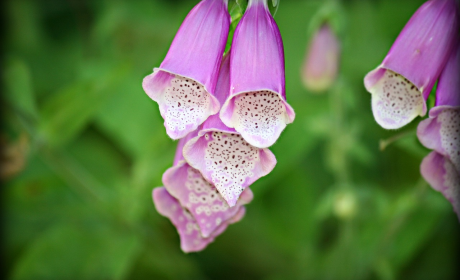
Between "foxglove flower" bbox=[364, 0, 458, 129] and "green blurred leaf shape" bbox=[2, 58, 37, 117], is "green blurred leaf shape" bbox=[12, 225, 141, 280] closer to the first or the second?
"green blurred leaf shape" bbox=[2, 58, 37, 117]

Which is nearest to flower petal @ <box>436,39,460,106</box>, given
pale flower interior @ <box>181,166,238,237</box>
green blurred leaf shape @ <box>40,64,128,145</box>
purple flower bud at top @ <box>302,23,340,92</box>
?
pale flower interior @ <box>181,166,238,237</box>

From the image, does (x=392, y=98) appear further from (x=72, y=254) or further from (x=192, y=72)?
(x=72, y=254)

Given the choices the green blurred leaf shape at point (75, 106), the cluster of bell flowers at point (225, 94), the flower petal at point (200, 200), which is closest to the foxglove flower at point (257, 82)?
the cluster of bell flowers at point (225, 94)

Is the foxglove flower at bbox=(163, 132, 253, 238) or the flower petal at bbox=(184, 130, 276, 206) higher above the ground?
the flower petal at bbox=(184, 130, 276, 206)

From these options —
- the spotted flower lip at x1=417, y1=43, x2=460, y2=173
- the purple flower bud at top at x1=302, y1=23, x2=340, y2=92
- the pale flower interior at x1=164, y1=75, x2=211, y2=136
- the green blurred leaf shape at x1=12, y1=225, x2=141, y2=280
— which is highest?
the pale flower interior at x1=164, y1=75, x2=211, y2=136

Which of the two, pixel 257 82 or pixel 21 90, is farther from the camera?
pixel 21 90

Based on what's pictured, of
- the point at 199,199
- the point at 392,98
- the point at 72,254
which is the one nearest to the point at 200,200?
the point at 199,199
